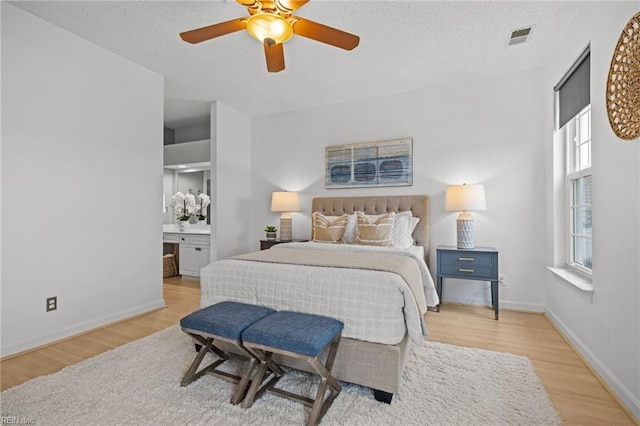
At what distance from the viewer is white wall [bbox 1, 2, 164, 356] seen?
7.97 feet

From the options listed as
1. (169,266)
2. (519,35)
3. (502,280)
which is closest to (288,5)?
(519,35)

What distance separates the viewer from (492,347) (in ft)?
8.26

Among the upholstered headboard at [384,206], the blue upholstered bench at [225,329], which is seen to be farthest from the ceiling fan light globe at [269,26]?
the upholstered headboard at [384,206]

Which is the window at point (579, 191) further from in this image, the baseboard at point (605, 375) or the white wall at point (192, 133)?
the white wall at point (192, 133)

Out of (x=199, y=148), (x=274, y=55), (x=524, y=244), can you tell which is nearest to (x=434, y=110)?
(x=524, y=244)

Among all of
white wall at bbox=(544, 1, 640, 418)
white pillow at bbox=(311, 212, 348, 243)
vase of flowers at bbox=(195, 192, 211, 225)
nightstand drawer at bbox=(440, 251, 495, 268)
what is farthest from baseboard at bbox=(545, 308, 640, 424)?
vase of flowers at bbox=(195, 192, 211, 225)

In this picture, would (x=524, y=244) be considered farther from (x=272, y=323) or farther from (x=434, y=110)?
(x=272, y=323)

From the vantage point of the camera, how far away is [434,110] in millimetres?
3896

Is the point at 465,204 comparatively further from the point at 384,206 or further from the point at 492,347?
the point at 492,347

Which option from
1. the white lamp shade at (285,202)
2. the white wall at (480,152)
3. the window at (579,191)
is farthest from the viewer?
the white lamp shade at (285,202)

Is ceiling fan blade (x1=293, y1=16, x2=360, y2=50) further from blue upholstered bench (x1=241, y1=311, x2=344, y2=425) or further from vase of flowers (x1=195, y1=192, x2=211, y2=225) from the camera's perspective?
vase of flowers (x1=195, y1=192, x2=211, y2=225)

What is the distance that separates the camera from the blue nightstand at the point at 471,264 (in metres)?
3.20

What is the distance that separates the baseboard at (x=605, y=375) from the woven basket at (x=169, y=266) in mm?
5272

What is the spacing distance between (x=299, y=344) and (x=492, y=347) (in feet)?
6.00
